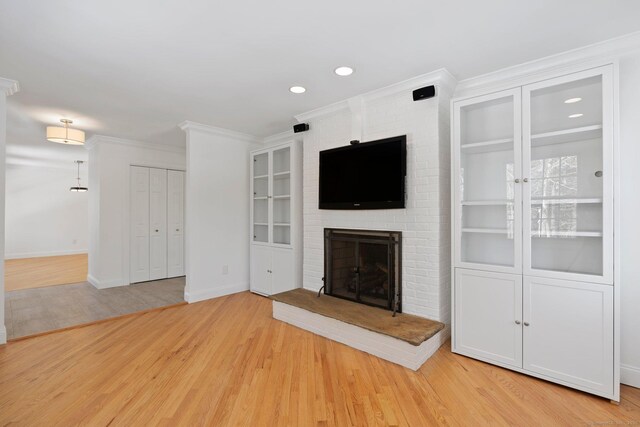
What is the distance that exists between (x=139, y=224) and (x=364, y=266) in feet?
13.9

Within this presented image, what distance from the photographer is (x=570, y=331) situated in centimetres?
218

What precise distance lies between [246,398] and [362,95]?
2.88 metres

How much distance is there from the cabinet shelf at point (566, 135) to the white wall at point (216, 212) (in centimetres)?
384

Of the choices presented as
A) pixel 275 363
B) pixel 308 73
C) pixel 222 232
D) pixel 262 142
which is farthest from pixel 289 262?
pixel 308 73

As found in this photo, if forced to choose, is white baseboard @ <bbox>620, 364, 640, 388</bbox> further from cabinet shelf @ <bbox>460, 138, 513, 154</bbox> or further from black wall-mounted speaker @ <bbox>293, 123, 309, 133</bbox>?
black wall-mounted speaker @ <bbox>293, 123, 309, 133</bbox>

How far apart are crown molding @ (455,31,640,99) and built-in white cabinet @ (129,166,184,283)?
513 cm

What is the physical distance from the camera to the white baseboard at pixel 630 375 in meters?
2.19

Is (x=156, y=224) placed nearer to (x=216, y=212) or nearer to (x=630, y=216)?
(x=216, y=212)

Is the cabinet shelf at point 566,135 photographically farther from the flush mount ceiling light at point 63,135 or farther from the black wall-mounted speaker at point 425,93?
the flush mount ceiling light at point 63,135

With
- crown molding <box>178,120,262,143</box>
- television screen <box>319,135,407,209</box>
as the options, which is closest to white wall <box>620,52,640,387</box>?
television screen <box>319,135,407,209</box>

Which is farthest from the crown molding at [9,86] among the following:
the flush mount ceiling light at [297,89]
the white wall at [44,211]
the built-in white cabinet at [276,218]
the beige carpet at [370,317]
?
the white wall at [44,211]

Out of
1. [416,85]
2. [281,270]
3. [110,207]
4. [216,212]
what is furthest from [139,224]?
[416,85]

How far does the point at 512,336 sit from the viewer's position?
7.91 ft

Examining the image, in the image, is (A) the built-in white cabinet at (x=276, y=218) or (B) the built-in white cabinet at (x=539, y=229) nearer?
(B) the built-in white cabinet at (x=539, y=229)
